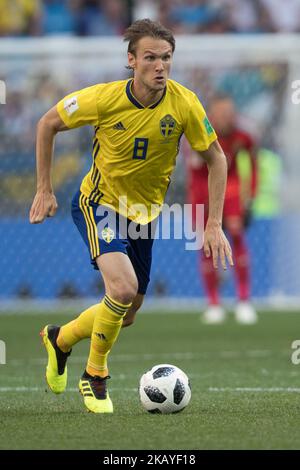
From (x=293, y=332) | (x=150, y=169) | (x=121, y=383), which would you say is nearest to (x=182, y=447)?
(x=150, y=169)

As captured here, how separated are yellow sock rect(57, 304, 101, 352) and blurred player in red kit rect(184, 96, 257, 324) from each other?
624cm

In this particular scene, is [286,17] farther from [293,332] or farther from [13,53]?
[293,332]

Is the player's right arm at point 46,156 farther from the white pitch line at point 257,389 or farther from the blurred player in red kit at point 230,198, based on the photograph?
the blurred player in red kit at point 230,198

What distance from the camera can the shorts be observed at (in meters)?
6.29

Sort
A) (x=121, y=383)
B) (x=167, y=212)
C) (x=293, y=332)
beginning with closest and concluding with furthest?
(x=121, y=383), (x=293, y=332), (x=167, y=212)

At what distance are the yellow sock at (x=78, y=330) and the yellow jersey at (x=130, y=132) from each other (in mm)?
605

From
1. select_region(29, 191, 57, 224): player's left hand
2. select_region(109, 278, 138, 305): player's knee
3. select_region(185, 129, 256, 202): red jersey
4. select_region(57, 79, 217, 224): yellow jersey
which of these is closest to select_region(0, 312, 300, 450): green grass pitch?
select_region(109, 278, 138, 305): player's knee

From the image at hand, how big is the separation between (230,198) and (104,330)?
7.07 m

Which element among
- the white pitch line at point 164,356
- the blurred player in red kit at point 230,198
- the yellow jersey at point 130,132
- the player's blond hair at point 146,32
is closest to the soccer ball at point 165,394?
the yellow jersey at point 130,132

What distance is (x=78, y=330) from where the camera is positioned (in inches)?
263

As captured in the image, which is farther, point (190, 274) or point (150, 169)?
point (190, 274)

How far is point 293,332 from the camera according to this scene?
38.2 feet

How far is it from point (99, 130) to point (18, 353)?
402 centimetres

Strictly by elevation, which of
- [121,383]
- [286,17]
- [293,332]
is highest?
[286,17]
